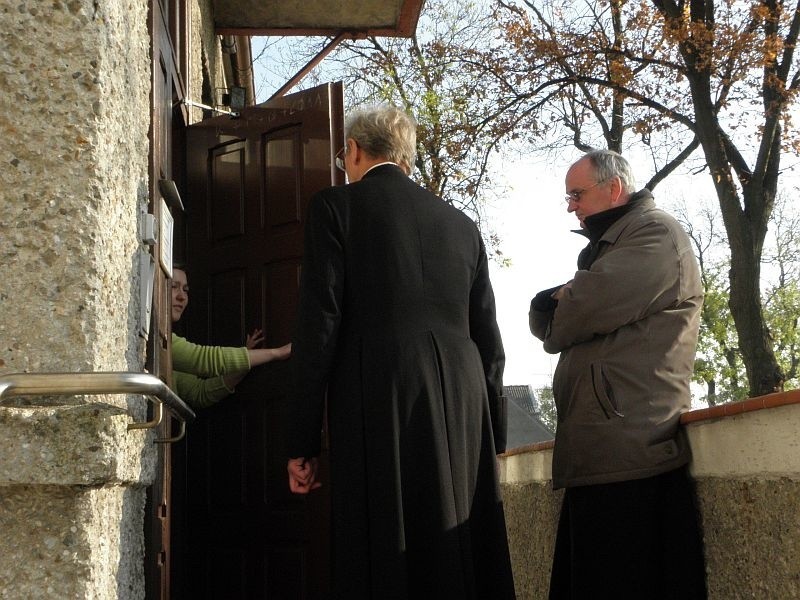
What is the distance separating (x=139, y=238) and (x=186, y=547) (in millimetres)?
2268

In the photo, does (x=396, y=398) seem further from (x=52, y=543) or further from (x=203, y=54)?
(x=203, y=54)

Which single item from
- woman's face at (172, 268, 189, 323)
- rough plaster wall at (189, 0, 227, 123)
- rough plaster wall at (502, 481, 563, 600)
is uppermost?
rough plaster wall at (189, 0, 227, 123)

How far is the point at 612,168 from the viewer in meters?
3.95

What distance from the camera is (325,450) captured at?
178 inches

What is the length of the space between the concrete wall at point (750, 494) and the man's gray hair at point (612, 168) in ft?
3.30

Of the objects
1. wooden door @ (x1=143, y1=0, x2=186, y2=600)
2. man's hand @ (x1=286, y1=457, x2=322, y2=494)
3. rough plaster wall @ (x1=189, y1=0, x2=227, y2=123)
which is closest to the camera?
wooden door @ (x1=143, y1=0, x2=186, y2=600)

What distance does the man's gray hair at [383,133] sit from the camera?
3.65m

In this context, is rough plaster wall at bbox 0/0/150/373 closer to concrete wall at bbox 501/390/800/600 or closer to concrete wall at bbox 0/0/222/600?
concrete wall at bbox 0/0/222/600

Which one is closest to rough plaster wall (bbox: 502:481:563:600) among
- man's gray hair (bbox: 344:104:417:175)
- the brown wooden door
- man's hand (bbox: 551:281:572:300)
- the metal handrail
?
the brown wooden door

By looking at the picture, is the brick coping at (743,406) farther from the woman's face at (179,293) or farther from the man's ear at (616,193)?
the woman's face at (179,293)

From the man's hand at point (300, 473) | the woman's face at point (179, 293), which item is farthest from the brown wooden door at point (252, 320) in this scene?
the man's hand at point (300, 473)

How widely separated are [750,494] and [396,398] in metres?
1.12

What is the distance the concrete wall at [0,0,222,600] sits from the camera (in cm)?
237

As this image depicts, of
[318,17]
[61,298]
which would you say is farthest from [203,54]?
[61,298]
